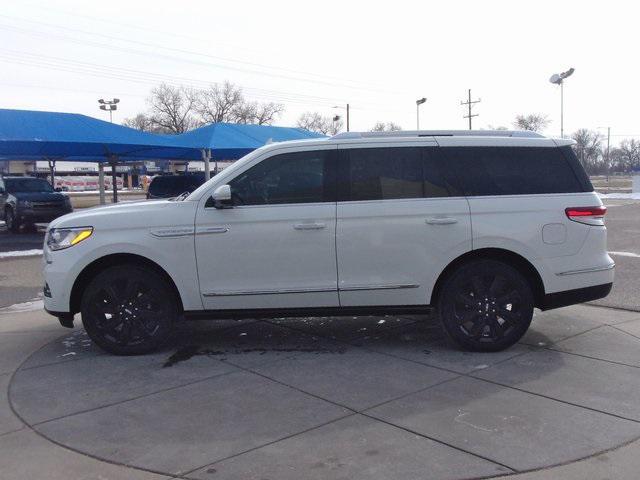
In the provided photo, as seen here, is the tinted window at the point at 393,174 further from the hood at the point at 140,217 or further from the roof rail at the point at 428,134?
the hood at the point at 140,217

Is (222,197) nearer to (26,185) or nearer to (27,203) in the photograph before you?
(27,203)

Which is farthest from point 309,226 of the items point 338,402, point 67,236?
point 67,236

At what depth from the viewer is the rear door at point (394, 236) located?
544 cm

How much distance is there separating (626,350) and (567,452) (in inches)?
96.8

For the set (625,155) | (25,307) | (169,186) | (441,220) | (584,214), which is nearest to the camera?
(441,220)

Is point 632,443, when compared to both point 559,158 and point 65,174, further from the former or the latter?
point 65,174

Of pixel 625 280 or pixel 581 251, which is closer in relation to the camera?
pixel 581 251

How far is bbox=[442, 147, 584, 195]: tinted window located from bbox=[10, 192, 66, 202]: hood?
17.7 m

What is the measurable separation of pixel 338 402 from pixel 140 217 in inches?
97.3

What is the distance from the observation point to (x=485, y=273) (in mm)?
5527

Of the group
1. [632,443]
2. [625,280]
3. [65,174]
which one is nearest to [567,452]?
[632,443]

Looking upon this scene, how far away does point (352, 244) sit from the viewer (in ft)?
17.9

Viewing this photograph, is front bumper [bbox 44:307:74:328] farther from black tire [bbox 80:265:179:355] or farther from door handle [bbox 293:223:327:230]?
door handle [bbox 293:223:327:230]

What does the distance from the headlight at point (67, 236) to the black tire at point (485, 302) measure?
328 cm
